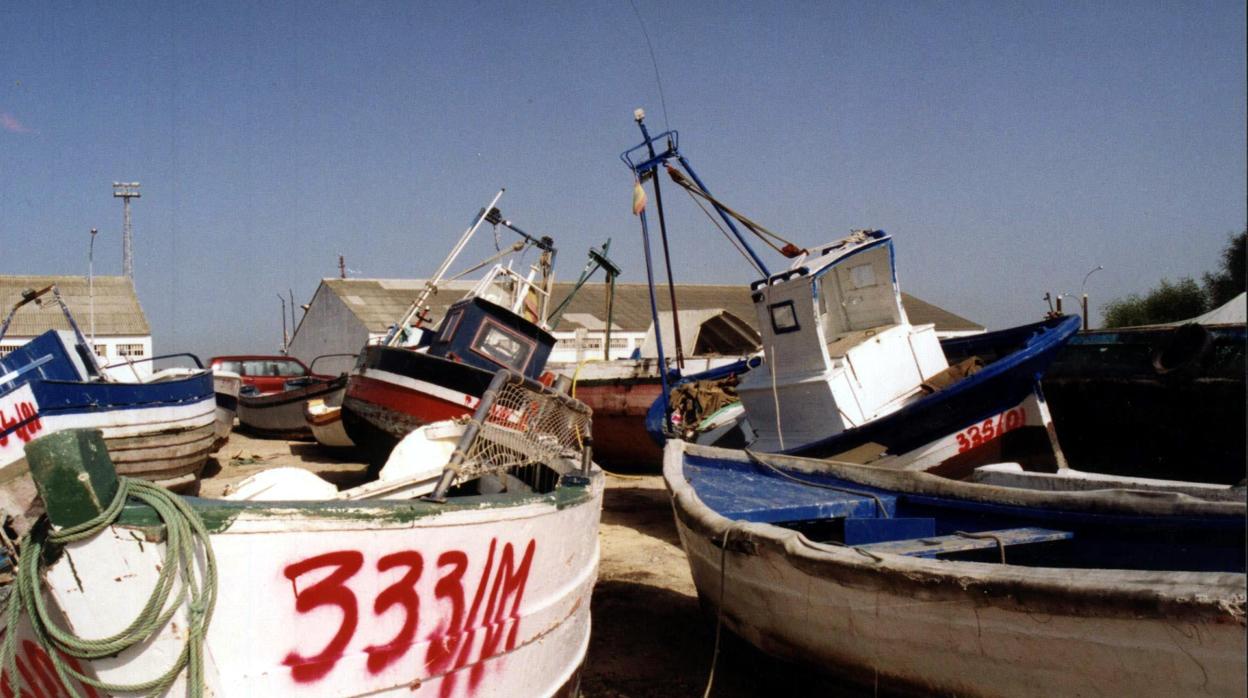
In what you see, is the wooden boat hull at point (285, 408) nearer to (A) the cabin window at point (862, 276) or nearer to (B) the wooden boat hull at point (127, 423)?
(B) the wooden boat hull at point (127, 423)

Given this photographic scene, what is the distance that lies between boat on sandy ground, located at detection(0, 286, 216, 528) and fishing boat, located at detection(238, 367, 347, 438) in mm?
4250

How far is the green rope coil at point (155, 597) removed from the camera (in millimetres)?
2561

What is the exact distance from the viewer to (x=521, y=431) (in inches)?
177

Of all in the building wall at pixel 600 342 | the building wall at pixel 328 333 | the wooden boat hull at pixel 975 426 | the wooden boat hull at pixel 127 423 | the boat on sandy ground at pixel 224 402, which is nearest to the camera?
the wooden boat hull at pixel 975 426

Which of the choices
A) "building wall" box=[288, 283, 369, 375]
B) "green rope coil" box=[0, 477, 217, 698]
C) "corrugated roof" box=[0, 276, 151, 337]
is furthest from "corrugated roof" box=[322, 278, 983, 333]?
"green rope coil" box=[0, 477, 217, 698]

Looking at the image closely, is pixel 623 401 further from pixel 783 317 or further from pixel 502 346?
pixel 783 317

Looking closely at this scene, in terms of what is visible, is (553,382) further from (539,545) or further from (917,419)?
(539,545)

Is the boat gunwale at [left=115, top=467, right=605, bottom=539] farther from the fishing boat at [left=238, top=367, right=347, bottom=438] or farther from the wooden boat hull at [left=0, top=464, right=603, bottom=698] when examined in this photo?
the fishing boat at [left=238, top=367, right=347, bottom=438]

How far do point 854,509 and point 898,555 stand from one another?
1355mm

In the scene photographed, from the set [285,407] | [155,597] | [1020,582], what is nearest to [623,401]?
[285,407]

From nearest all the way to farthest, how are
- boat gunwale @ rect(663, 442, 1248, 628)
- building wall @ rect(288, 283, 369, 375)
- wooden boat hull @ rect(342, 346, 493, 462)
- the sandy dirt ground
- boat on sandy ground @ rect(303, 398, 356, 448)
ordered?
1. boat gunwale @ rect(663, 442, 1248, 628)
2. the sandy dirt ground
3. wooden boat hull @ rect(342, 346, 493, 462)
4. boat on sandy ground @ rect(303, 398, 356, 448)
5. building wall @ rect(288, 283, 369, 375)

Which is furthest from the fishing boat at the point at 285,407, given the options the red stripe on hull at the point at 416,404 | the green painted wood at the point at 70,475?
the green painted wood at the point at 70,475

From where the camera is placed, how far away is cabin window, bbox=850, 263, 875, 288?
9297 millimetres

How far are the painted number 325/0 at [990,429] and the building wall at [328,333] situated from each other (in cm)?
2621
